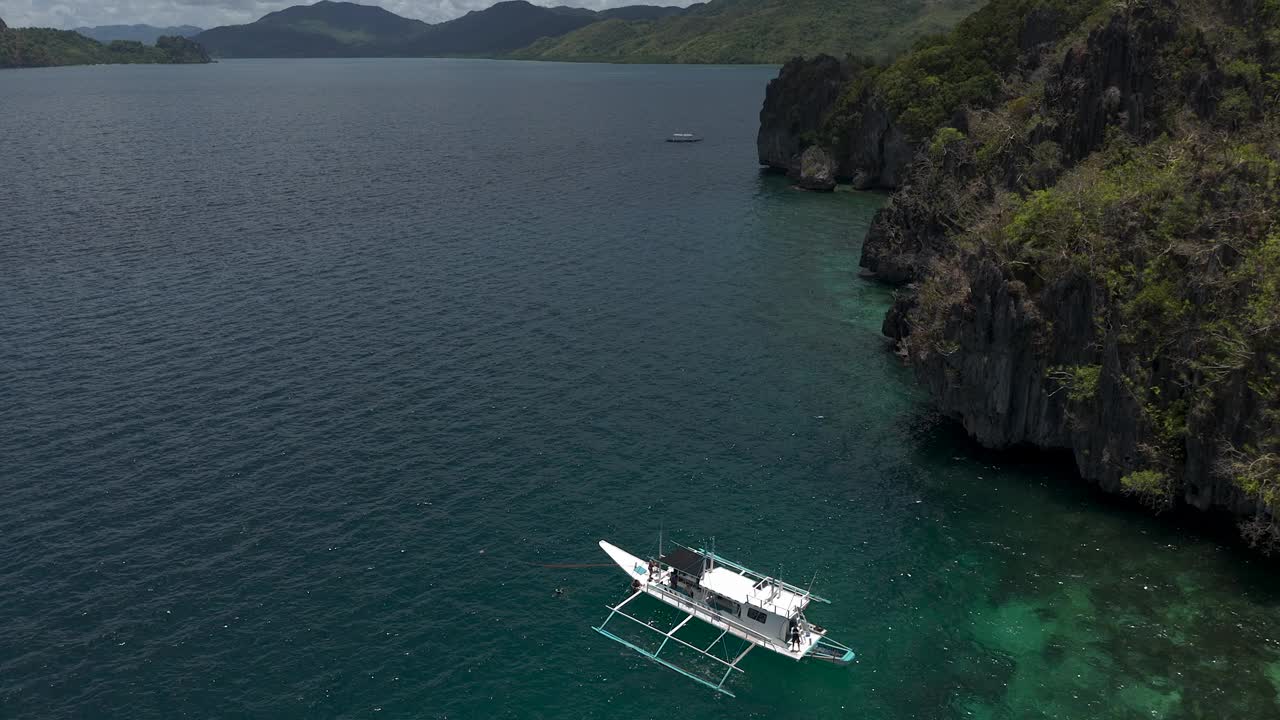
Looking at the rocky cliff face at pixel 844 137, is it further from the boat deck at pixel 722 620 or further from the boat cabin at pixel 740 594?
the boat deck at pixel 722 620

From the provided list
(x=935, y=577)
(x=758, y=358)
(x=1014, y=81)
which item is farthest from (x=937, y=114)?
(x=935, y=577)

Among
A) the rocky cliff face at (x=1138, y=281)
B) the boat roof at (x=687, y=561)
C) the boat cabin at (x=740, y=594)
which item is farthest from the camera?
the rocky cliff face at (x=1138, y=281)

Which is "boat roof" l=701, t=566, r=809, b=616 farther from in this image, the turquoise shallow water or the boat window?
the turquoise shallow water

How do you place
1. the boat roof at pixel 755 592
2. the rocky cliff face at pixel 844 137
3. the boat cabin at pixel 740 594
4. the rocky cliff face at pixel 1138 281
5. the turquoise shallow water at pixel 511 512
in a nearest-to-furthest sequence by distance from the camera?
1. the turquoise shallow water at pixel 511 512
2. the boat cabin at pixel 740 594
3. the boat roof at pixel 755 592
4. the rocky cliff face at pixel 1138 281
5. the rocky cliff face at pixel 844 137

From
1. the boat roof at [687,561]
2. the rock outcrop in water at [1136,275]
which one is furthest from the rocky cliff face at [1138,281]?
the boat roof at [687,561]

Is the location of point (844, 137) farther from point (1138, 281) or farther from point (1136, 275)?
point (1138, 281)

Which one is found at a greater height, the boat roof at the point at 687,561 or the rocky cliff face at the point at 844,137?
the rocky cliff face at the point at 844,137

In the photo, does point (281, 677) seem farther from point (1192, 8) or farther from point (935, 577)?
point (1192, 8)
